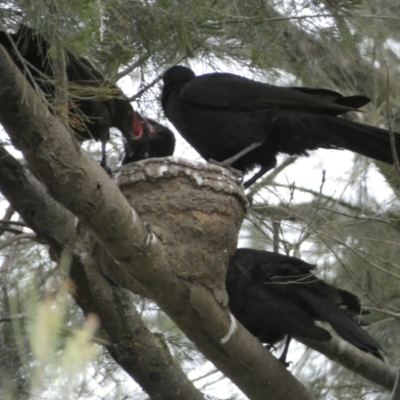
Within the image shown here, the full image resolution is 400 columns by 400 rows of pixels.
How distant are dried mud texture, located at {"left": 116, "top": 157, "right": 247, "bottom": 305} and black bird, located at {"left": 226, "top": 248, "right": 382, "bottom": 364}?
1.30 feet

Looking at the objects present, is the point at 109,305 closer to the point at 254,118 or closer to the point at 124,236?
the point at 124,236

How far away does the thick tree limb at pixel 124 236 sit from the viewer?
321 cm

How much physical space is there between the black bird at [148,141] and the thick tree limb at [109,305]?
0.98 meters

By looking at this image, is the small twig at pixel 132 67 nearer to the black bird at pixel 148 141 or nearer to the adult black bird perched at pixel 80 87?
the adult black bird perched at pixel 80 87

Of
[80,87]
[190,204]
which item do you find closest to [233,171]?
[190,204]

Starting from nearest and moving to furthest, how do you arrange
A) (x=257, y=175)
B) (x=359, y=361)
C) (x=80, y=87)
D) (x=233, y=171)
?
(x=80, y=87) → (x=359, y=361) → (x=233, y=171) → (x=257, y=175)

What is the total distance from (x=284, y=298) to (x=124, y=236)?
1452mm

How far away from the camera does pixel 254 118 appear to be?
16.4ft

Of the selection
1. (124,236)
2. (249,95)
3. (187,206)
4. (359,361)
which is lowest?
(359,361)

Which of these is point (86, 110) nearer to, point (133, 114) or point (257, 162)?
point (133, 114)

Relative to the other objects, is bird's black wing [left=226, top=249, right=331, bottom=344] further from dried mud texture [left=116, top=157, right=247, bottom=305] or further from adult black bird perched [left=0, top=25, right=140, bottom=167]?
adult black bird perched [left=0, top=25, right=140, bottom=167]

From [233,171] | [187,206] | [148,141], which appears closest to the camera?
[187,206]

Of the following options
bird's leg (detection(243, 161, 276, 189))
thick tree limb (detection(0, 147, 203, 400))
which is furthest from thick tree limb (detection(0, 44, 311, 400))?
bird's leg (detection(243, 161, 276, 189))

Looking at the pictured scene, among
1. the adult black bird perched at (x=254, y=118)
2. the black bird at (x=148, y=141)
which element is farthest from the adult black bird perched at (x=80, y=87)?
the adult black bird perched at (x=254, y=118)
